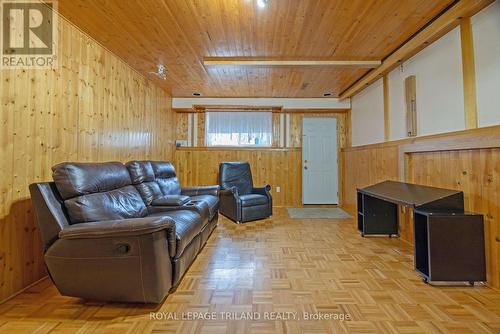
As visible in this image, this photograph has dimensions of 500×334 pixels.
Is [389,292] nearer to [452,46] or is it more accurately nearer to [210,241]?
[210,241]

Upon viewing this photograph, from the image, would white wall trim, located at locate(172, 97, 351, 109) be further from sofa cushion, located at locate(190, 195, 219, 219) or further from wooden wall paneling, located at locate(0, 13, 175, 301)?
sofa cushion, located at locate(190, 195, 219, 219)

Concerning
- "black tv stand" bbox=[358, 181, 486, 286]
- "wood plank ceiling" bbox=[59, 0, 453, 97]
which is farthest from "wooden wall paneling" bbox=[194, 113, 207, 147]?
"black tv stand" bbox=[358, 181, 486, 286]

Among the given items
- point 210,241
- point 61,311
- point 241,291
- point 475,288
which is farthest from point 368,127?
point 61,311

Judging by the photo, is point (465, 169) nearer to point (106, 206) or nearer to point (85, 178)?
point (106, 206)

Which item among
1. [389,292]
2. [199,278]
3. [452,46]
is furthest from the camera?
[452,46]

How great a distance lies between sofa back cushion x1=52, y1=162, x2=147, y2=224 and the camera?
68.2 inches

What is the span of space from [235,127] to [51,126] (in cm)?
353

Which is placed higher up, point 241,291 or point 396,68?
point 396,68

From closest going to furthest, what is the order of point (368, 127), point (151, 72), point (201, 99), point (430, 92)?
point (430, 92) → point (151, 72) → point (368, 127) → point (201, 99)

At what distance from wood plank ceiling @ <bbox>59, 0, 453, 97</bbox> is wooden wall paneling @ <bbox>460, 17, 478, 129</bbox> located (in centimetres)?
29

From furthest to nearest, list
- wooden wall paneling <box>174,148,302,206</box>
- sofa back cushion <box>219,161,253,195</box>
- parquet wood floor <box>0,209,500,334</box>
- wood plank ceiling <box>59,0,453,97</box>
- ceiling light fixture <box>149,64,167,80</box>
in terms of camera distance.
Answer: wooden wall paneling <box>174,148,302,206</box>
sofa back cushion <box>219,161,253,195</box>
ceiling light fixture <box>149,64,167,80</box>
wood plank ceiling <box>59,0,453,97</box>
parquet wood floor <box>0,209,500,334</box>

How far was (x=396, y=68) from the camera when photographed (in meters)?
3.29

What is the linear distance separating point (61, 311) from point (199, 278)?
3.09 ft

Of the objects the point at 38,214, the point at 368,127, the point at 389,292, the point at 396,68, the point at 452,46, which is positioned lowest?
the point at 389,292
